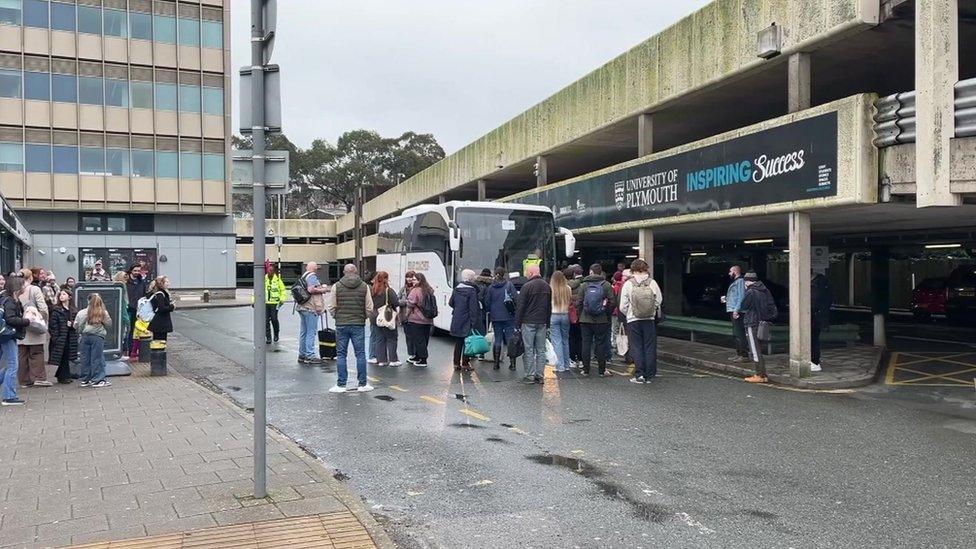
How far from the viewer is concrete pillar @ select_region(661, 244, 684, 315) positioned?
2555 cm

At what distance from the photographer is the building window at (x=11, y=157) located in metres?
37.1

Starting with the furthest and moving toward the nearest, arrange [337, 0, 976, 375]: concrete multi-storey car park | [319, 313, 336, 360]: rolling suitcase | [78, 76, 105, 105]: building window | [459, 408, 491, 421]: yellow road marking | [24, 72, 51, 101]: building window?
1. [78, 76, 105, 105]: building window
2. [24, 72, 51, 101]: building window
3. [319, 313, 336, 360]: rolling suitcase
4. [337, 0, 976, 375]: concrete multi-storey car park
5. [459, 408, 491, 421]: yellow road marking

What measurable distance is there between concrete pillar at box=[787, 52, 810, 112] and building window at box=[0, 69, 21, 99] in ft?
125

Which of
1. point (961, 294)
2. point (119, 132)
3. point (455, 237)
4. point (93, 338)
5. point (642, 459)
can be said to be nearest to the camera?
point (642, 459)

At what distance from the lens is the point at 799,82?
479 inches

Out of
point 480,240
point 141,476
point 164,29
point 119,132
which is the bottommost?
point 141,476

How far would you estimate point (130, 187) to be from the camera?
39.5 m

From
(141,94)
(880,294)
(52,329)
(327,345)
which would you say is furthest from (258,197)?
(141,94)

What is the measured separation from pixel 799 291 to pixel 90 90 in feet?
125

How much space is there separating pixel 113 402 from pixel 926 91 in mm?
11244

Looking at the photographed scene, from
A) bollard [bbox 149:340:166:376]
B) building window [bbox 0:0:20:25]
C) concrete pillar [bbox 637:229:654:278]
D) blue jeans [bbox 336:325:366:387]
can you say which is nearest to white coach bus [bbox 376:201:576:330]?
concrete pillar [bbox 637:229:654:278]

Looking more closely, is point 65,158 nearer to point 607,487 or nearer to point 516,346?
point 516,346

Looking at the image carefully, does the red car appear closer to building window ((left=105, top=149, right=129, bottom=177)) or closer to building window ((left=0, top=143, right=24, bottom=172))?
building window ((left=105, top=149, right=129, bottom=177))

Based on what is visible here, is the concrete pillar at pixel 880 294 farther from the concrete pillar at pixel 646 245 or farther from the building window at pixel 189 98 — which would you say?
the building window at pixel 189 98
